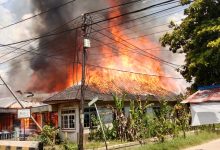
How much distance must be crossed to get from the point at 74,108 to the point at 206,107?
1749cm

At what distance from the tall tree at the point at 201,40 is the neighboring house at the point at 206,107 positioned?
295 centimetres

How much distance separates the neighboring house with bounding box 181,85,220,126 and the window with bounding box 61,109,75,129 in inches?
663

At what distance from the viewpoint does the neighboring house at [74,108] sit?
28.7 m

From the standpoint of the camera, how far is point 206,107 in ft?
43.3

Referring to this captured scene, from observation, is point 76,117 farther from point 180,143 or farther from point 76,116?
point 180,143

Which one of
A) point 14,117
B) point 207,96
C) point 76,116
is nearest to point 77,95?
point 76,116

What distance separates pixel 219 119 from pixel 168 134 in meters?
12.8

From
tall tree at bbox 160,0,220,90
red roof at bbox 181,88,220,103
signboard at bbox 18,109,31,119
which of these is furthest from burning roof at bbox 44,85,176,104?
red roof at bbox 181,88,220,103

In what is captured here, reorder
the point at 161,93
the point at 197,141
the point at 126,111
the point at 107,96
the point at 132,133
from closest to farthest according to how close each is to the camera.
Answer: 1. the point at 197,141
2. the point at 132,133
3. the point at 107,96
4. the point at 126,111
5. the point at 161,93

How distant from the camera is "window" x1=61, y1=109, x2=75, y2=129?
2942 cm

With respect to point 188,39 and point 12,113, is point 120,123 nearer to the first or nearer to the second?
point 188,39

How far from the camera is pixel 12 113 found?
132 ft

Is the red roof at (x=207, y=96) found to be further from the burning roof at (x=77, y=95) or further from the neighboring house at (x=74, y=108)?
the burning roof at (x=77, y=95)

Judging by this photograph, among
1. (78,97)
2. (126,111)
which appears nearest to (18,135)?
(78,97)
